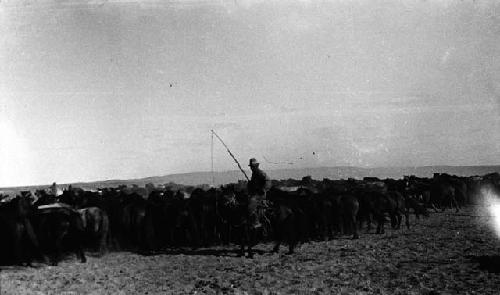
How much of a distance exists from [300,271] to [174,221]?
4.93 meters

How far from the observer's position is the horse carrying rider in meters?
11.7

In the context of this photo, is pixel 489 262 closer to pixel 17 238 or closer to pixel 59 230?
pixel 59 230

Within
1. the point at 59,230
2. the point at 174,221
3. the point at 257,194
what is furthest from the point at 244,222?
the point at 59,230

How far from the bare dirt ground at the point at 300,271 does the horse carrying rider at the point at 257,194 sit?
1028 millimetres

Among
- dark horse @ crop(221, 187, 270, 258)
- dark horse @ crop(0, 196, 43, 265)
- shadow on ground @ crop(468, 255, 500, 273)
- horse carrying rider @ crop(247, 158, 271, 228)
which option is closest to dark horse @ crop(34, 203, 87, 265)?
dark horse @ crop(0, 196, 43, 265)

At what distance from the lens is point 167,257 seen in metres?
11.8

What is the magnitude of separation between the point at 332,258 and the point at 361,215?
5.05 m

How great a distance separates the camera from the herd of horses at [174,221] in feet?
36.0

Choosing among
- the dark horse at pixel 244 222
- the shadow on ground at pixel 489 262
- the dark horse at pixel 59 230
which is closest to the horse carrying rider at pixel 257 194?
the dark horse at pixel 244 222

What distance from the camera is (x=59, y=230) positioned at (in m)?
11.0

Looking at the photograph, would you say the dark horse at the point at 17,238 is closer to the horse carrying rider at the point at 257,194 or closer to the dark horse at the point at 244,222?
the dark horse at the point at 244,222

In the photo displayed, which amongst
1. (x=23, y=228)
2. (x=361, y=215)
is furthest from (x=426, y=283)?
(x=23, y=228)

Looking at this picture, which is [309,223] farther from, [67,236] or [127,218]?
[67,236]

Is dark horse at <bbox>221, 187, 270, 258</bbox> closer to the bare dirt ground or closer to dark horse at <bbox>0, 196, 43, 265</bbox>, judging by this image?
the bare dirt ground
